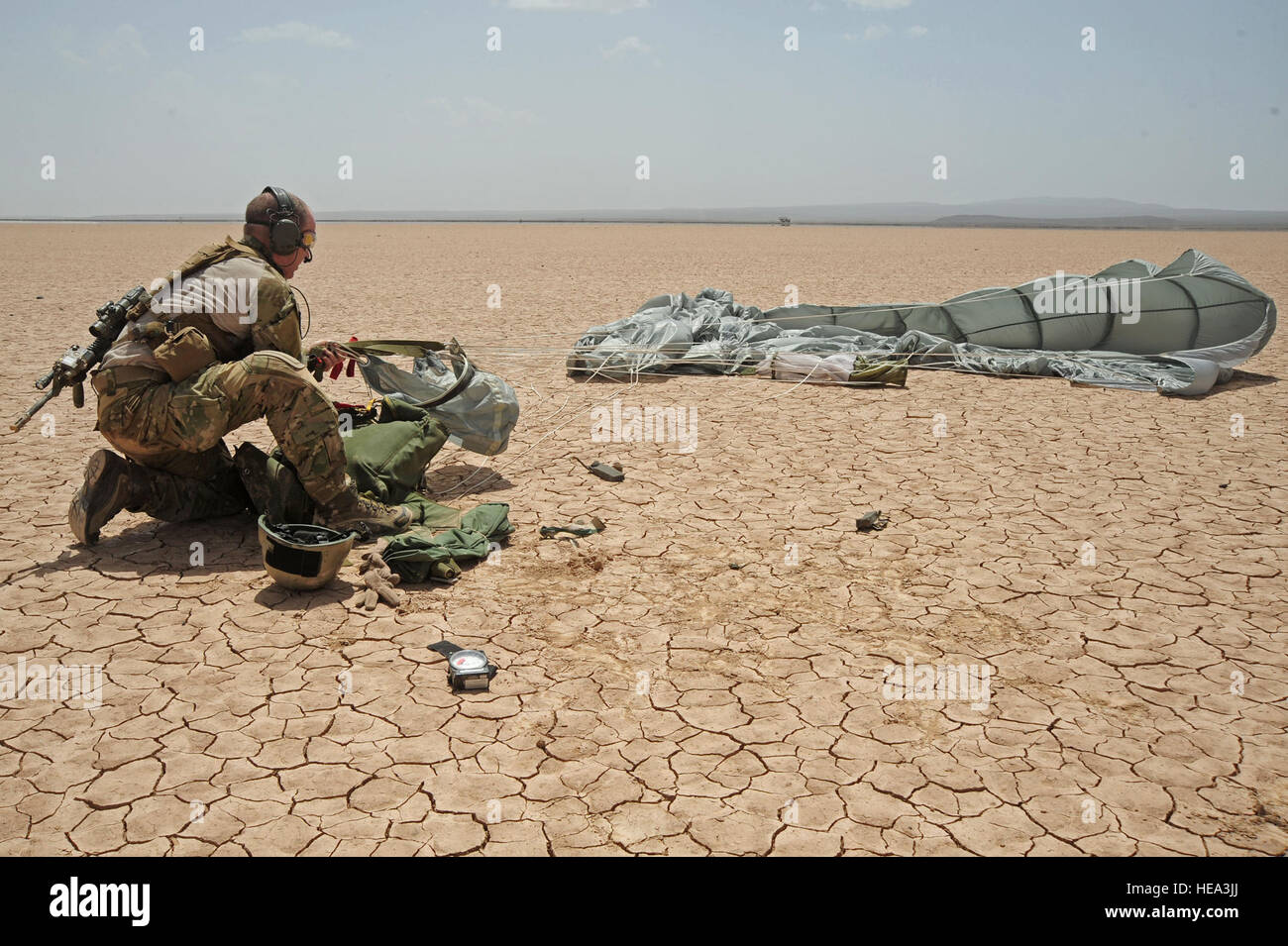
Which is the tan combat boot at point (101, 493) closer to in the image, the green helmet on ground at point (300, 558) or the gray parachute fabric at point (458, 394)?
the green helmet on ground at point (300, 558)

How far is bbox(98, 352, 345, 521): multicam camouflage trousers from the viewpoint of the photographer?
4188 millimetres

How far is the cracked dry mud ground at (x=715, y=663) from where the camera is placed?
2.70 metres

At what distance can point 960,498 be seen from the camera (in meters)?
5.49

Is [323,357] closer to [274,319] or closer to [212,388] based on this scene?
[274,319]

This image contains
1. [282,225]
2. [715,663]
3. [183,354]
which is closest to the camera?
[715,663]

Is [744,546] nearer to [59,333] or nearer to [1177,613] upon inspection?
[1177,613]

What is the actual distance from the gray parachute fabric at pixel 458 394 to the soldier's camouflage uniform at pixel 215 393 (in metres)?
1.06

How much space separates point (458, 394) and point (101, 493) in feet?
6.38

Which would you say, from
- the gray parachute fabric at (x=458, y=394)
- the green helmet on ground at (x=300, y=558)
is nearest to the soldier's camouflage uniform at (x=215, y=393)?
the green helmet on ground at (x=300, y=558)

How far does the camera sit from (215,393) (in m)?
4.22

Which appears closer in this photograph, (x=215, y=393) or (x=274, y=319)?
(x=215, y=393)

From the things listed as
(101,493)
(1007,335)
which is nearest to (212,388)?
(101,493)
